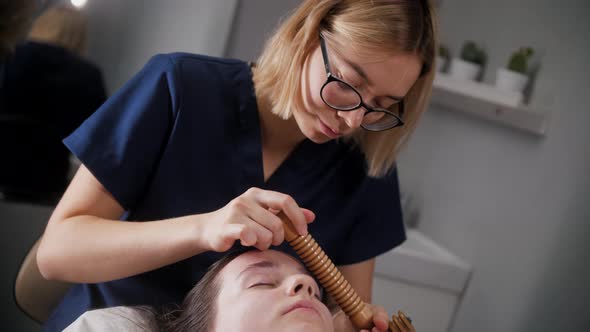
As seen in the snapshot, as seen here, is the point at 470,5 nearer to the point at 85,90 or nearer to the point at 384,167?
the point at 384,167

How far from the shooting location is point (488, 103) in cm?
187

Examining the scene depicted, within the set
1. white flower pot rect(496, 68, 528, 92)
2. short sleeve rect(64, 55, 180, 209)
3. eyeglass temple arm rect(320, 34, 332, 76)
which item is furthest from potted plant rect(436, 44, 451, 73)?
short sleeve rect(64, 55, 180, 209)

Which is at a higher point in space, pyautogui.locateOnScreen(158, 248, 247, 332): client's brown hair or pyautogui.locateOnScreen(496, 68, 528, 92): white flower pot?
pyautogui.locateOnScreen(496, 68, 528, 92): white flower pot

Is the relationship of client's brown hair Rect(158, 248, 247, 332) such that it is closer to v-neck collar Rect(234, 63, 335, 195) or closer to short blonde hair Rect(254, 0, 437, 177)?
v-neck collar Rect(234, 63, 335, 195)

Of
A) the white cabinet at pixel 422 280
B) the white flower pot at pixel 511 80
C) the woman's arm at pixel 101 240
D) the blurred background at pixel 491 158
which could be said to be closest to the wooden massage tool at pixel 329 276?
the woman's arm at pixel 101 240

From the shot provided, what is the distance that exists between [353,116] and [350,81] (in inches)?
2.2

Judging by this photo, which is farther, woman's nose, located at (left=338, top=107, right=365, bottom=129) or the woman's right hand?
woman's nose, located at (left=338, top=107, right=365, bottom=129)

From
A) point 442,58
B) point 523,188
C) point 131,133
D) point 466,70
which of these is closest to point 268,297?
point 131,133

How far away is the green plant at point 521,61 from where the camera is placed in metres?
1.81

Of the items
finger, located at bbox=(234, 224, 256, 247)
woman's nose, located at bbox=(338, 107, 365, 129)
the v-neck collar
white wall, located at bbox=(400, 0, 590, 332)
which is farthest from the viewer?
white wall, located at bbox=(400, 0, 590, 332)

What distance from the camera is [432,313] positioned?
155cm

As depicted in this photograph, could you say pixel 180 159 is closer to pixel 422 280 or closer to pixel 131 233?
pixel 131 233

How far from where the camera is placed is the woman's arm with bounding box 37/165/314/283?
75 centimetres

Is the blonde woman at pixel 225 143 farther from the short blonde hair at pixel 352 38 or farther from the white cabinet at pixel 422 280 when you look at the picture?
the white cabinet at pixel 422 280
